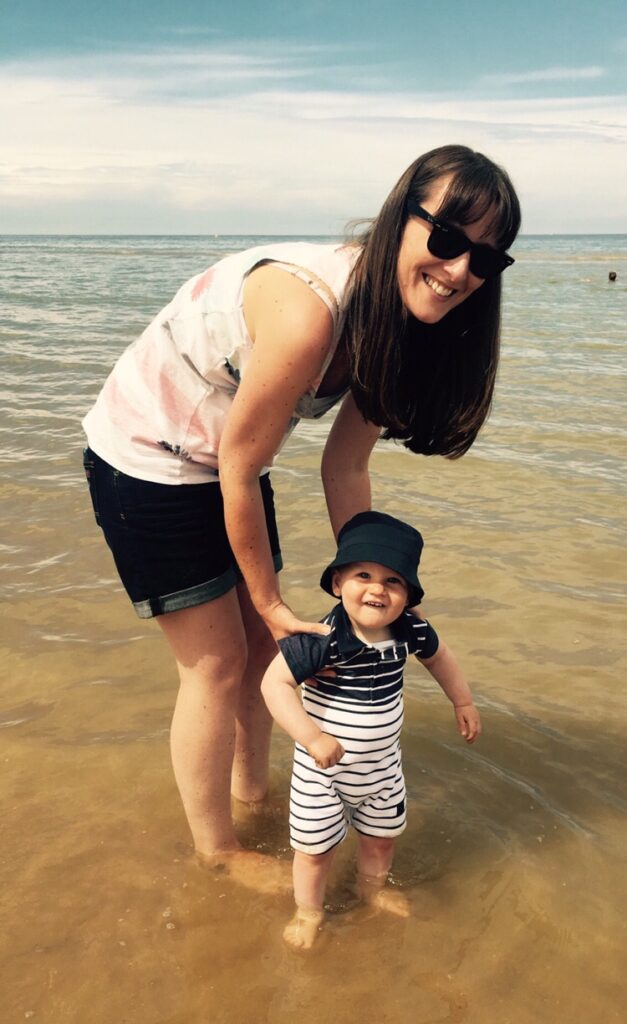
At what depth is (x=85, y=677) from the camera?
404cm

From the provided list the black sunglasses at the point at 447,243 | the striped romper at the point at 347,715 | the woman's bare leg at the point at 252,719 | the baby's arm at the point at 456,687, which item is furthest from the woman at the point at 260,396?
the baby's arm at the point at 456,687

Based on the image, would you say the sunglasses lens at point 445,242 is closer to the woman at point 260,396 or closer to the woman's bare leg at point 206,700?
the woman at point 260,396

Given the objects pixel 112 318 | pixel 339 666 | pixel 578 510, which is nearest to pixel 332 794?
pixel 339 666

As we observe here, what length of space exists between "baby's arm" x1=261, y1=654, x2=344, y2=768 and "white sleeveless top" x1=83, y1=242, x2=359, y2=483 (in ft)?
1.89

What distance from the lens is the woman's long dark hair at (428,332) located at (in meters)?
2.16

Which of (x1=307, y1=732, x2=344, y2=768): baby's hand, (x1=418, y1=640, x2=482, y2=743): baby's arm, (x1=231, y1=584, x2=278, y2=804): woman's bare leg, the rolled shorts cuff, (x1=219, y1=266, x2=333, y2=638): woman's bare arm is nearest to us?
(x1=219, y1=266, x2=333, y2=638): woman's bare arm

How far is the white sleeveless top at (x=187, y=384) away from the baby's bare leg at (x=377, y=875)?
1229 millimetres

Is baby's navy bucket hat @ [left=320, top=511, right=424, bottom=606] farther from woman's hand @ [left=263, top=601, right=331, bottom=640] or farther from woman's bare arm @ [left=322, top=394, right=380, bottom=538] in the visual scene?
woman's bare arm @ [left=322, top=394, right=380, bottom=538]

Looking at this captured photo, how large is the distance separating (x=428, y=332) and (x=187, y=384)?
64cm

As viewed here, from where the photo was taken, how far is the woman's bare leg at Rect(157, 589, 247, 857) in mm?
2623

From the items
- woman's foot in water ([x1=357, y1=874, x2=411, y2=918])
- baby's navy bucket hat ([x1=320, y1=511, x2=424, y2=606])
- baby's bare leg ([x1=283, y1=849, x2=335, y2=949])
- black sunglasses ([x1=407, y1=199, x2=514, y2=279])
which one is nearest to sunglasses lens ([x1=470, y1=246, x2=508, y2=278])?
black sunglasses ([x1=407, y1=199, x2=514, y2=279])

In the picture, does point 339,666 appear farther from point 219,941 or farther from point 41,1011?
point 41,1011

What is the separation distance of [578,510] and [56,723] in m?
3.69

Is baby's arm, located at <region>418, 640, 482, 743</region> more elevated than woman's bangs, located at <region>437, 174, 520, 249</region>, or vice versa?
woman's bangs, located at <region>437, 174, 520, 249</region>
